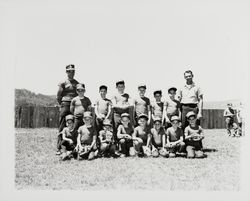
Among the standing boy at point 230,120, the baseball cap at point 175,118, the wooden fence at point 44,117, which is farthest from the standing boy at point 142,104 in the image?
the standing boy at point 230,120

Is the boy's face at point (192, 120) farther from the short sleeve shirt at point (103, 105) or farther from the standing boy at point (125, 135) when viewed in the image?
the short sleeve shirt at point (103, 105)

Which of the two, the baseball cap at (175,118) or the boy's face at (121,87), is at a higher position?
the boy's face at (121,87)

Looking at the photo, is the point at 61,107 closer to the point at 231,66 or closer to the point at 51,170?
the point at 51,170

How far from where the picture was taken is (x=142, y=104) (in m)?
7.41

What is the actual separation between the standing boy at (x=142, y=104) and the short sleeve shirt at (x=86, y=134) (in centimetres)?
79

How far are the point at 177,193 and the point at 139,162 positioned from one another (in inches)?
30.8

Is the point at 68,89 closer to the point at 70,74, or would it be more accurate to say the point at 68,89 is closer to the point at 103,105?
the point at 70,74

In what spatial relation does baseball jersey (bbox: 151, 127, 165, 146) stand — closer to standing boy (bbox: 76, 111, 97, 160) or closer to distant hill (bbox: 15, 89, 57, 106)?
standing boy (bbox: 76, 111, 97, 160)

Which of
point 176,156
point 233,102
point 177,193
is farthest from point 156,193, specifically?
point 233,102

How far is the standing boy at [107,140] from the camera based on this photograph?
23.9 ft

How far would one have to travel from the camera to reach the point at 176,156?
7352 millimetres

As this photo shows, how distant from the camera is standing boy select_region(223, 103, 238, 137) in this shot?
7656 mm

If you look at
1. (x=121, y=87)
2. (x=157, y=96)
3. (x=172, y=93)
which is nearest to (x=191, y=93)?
(x=172, y=93)

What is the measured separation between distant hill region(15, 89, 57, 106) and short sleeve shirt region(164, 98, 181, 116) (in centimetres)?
194
